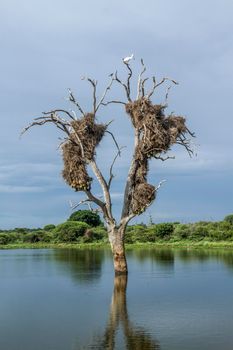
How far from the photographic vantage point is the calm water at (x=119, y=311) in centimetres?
1243

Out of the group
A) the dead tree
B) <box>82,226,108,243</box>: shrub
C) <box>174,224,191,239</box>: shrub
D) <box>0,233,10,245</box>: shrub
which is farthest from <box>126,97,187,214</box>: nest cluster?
<box>0,233,10,245</box>: shrub

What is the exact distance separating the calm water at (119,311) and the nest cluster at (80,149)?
4.87m

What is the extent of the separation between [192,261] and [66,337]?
82.2 ft

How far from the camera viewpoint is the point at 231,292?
20688 millimetres

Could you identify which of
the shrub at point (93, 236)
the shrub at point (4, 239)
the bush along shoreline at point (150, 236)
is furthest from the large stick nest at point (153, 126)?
the shrub at point (4, 239)

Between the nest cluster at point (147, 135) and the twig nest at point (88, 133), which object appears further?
the twig nest at point (88, 133)

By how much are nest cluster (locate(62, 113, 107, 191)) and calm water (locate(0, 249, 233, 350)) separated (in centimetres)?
487

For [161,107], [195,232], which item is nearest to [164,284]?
[161,107]

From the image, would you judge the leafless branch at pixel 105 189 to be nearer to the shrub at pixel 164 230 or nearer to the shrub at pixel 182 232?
the shrub at pixel 182 232

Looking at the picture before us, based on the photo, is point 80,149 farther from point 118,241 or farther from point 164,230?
point 164,230

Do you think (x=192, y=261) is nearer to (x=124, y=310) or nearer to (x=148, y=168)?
(x=148, y=168)

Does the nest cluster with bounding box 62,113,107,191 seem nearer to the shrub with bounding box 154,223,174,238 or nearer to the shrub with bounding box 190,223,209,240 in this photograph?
the shrub with bounding box 190,223,209,240

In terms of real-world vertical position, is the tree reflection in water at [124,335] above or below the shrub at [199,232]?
below

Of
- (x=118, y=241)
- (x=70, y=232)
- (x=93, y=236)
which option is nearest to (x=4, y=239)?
(x=70, y=232)
